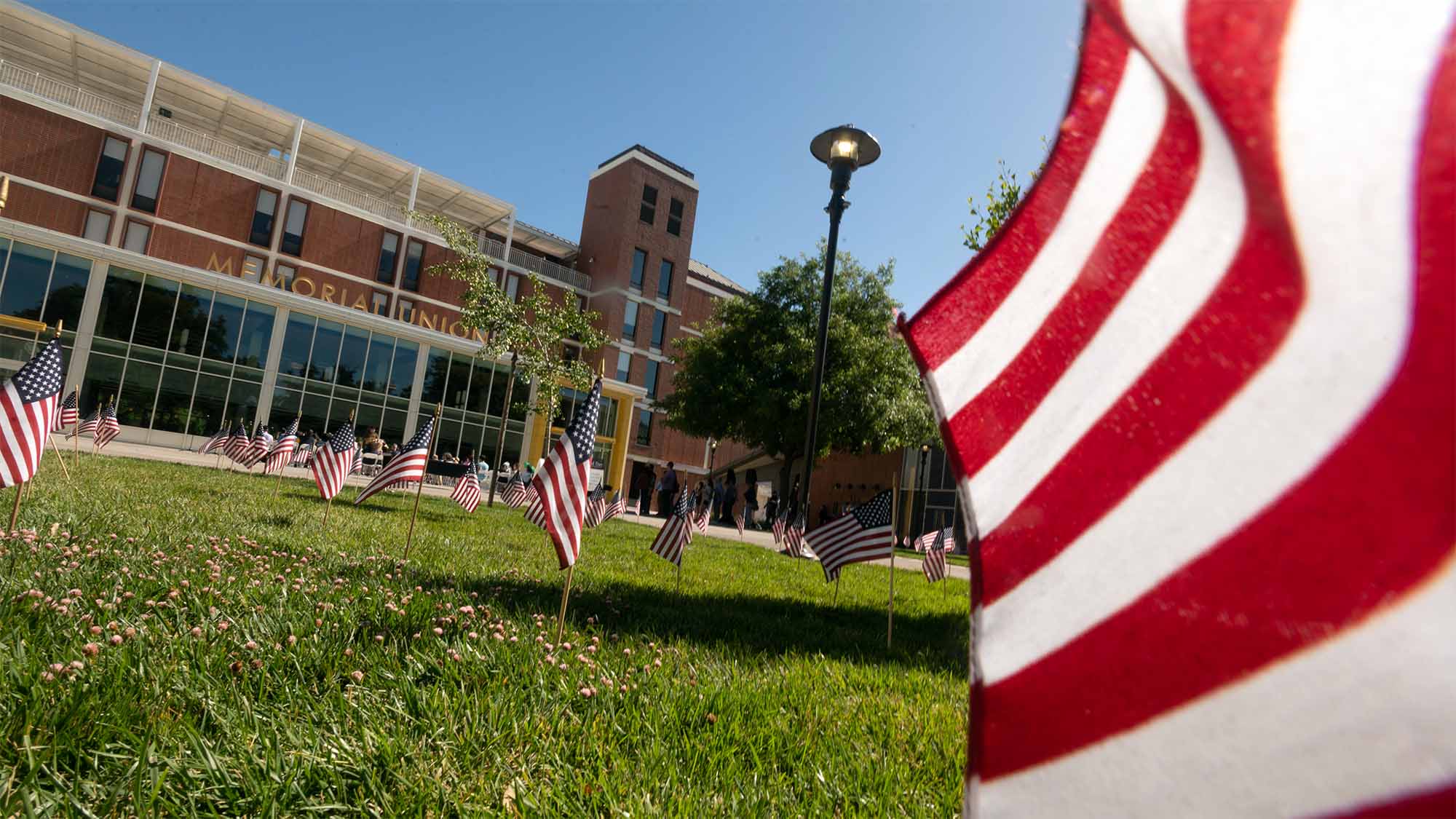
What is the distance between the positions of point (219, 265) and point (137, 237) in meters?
3.34

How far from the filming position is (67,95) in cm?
3095

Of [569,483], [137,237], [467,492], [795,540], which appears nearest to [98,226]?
[137,237]

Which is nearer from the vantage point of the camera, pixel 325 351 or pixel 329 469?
pixel 329 469

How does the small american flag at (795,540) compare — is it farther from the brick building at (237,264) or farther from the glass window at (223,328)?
the glass window at (223,328)

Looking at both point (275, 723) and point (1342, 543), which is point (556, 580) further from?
point (1342, 543)

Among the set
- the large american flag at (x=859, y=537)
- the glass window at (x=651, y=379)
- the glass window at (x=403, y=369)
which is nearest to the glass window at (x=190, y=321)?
the glass window at (x=403, y=369)

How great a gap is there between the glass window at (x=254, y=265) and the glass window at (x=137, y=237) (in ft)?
11.9

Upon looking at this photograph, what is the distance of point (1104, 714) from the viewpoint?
0.70 m

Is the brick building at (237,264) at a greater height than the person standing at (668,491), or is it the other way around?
the brick building at (237,264)

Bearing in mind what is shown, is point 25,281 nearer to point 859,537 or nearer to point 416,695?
point 859,537

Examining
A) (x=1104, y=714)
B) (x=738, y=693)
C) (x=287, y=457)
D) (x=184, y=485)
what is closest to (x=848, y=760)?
(x=738, y=693)

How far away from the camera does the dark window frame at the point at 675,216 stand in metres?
45.7

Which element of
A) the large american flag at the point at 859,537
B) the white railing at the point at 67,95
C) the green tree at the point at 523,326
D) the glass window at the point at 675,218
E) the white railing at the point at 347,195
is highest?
the glass window at the point at 675,218

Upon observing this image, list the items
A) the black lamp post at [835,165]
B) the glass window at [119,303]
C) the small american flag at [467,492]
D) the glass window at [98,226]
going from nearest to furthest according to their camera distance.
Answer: the black lamp post at [835,165] → the small american flag at [467,492] → the glass window at [119,303] → the glass window at [98,226]
